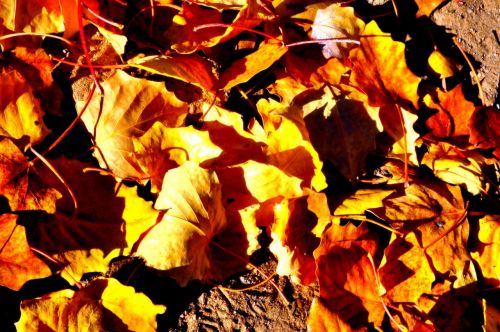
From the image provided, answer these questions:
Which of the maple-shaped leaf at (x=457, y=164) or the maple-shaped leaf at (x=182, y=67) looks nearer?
the maple-shaped leaf at (x=182, y=67)

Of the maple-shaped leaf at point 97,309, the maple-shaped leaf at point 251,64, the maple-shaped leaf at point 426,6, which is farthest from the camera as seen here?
the maple-shaped leaf at point 426,6

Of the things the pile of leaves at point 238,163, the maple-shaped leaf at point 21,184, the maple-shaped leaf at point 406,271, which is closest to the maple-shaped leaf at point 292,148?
the pile of leaves at point 238,163

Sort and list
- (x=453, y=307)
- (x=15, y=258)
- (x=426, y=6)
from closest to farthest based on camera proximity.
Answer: (x=15, y=258) → (x=453, y=307) → (x=426, y=6)

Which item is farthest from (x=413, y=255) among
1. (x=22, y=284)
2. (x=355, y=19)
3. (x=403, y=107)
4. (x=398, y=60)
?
(x=22, y=284)

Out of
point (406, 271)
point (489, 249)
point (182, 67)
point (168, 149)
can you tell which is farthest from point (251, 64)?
Answer: point (489, 249)

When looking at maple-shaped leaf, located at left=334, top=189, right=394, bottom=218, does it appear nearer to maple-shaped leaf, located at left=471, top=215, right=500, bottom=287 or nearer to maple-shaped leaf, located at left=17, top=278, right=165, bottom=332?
maple-shaped leaf, located at left=471, top=215, right=500, bottom=287

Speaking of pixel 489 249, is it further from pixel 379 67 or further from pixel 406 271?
pixel 379 67

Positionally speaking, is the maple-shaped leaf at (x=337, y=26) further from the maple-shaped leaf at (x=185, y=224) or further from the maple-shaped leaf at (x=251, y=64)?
the maple-shaped leaf at (x=185, y=224)

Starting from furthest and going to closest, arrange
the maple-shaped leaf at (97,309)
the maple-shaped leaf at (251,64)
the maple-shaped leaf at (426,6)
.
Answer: the maple-shaped leaf at (426,6) < the maple-shaped leaf at (251,64) < the maple-shaped leaf at (97,309)
